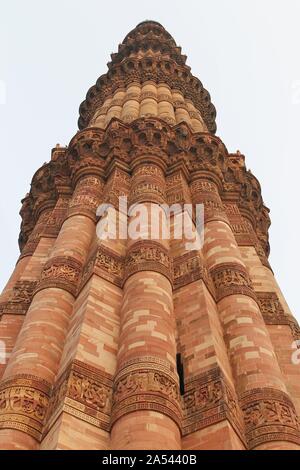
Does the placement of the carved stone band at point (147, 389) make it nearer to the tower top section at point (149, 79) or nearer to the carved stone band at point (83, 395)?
the carved stone band at point (83, 395)

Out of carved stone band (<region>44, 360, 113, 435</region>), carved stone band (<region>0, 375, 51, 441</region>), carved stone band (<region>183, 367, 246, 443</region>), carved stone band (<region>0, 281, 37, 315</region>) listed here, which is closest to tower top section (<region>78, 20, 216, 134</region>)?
carved stone band (<region>0, 281, 37, 315</region>)

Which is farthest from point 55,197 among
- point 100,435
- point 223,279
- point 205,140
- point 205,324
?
point 100,435

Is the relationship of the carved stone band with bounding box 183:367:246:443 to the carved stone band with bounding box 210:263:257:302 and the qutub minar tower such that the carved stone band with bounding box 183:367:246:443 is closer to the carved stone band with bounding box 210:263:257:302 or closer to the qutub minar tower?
the qutub minar tower

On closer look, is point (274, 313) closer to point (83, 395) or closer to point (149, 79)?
point (83, 395)

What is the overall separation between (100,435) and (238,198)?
10.2 meters

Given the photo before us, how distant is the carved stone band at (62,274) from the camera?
10.3 meters

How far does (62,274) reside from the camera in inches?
415

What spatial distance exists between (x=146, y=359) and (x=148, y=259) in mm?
2780

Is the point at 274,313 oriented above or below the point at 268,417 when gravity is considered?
above

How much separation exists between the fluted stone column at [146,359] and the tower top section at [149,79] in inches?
512

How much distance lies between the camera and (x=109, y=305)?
30.6 feet

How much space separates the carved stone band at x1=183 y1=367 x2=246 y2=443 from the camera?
7.15m

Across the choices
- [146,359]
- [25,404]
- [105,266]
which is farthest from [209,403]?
[105,266]

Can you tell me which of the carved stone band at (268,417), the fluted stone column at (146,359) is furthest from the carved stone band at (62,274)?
the carved stone band at (268,417)
